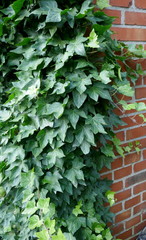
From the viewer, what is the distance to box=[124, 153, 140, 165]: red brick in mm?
1404

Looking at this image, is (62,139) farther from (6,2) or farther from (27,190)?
(6,2)

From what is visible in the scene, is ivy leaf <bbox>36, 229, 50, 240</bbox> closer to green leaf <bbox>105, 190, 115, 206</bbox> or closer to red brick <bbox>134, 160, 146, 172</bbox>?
green leaf <bbox>105, 190, 115, 206</bbox>

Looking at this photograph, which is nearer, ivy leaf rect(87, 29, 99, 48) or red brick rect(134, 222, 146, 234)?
ivy leaf rect(87, 29, 99, 48)

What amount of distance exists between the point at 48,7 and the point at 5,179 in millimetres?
887

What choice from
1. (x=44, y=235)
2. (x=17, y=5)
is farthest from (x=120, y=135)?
(x=17, y=5)

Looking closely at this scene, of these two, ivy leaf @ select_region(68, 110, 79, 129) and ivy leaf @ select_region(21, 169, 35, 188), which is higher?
ivy leaf @ select_region(68, 110, 79, 129)

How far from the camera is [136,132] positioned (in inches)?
55.6

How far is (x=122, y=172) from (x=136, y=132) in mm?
268

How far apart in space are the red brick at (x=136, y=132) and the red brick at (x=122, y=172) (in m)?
0.20

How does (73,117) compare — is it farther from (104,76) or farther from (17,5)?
(17,5)

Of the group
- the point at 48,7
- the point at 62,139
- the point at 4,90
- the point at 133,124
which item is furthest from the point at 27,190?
the point at 48,7

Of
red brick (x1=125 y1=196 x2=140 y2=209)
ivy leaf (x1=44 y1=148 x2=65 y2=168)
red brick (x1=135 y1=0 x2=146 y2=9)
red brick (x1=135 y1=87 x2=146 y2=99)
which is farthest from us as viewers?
red brick (x1=125 y1=196 x2=140 y2=209)

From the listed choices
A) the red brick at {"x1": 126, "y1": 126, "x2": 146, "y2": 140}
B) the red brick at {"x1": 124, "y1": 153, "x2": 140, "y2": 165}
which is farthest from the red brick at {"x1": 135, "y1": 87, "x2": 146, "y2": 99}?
the red brick at {"x1": 124, "y1": 153, "x2": 140, "y2": 165}

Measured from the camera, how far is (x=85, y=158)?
1146 millimetres
